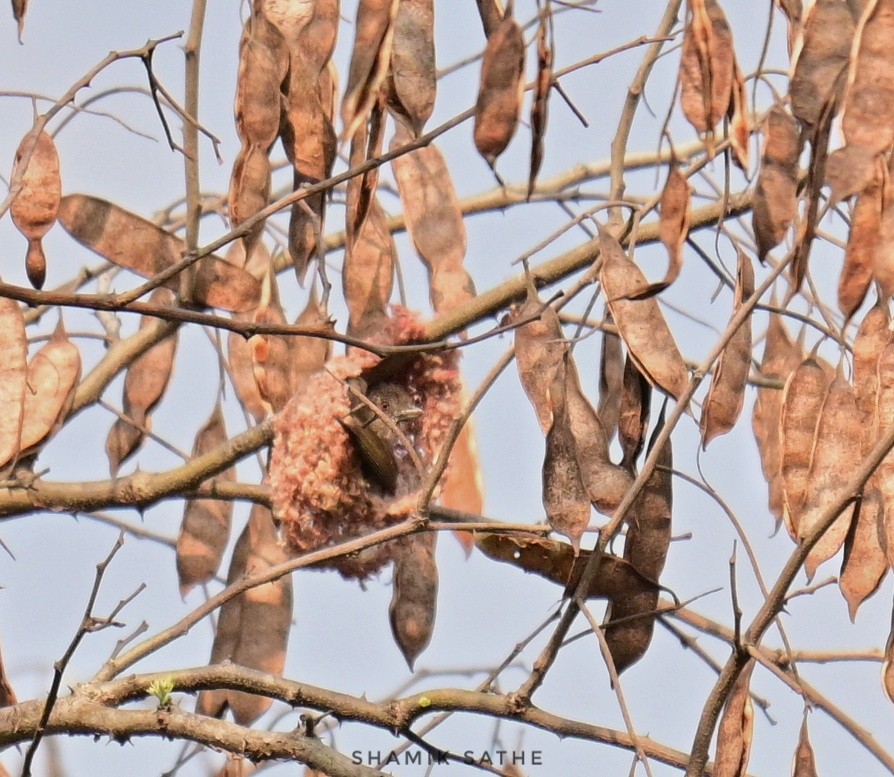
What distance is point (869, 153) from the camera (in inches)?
58.1

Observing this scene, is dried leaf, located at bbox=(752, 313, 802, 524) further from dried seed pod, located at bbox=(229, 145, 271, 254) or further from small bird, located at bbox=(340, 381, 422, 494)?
dried seed pod, located at bbox=(229, 145, 271, 254)

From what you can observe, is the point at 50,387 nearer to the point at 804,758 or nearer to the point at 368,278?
the point at 368,278

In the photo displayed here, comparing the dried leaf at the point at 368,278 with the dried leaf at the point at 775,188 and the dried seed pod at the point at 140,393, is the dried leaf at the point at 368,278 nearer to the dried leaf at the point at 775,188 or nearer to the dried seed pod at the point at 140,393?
the dried seed pod at the point at 140,393

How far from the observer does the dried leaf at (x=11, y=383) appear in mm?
1874

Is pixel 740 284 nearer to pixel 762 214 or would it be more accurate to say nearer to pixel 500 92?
pixel 762 214

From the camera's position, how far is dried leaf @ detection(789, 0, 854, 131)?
1.57m

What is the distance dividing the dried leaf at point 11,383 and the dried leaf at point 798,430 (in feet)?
3.24

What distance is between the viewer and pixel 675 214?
5.05ft

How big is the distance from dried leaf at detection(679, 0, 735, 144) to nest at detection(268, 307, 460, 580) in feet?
2.38

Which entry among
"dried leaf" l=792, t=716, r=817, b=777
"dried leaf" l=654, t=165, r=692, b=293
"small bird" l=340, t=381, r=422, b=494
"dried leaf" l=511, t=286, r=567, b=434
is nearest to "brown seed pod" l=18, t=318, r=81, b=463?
"small bird" l=340, t=381, r=422, b=494

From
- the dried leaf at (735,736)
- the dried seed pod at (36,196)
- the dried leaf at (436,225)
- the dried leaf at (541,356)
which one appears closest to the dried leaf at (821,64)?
the dried leaf at (541,356)

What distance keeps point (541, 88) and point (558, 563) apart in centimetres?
66

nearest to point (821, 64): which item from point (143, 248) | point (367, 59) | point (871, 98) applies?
point (871, 98)

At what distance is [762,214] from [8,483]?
1.28 m
